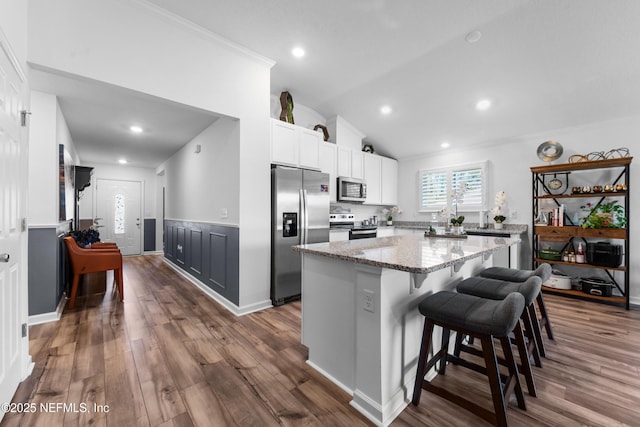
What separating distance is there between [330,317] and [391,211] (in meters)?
4.33

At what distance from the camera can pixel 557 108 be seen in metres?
3.58

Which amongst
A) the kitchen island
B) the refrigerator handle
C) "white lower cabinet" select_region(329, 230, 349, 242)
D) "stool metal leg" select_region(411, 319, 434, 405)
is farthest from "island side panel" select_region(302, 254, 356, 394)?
"white lower cabinet" select_region(329, 230, 349, 242)

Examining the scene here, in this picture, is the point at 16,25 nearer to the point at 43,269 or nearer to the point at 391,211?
the point at 43,269

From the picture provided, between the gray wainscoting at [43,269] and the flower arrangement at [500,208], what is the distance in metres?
5.84

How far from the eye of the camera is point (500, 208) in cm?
438

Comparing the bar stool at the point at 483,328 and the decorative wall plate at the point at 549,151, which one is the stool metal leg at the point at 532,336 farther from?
the decorative wall plate at the point at 549,151

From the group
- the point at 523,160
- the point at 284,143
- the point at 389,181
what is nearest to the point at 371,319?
the point at 284,143

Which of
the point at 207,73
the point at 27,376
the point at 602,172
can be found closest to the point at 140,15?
the point at 207,73

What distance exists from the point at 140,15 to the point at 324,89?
7.53 ft

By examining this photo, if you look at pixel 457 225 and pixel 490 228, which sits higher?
pixel 457 225

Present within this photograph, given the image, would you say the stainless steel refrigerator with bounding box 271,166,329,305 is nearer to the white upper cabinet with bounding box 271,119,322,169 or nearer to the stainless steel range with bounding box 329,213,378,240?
the white upper cabinet with bounding box 271,119,322,169

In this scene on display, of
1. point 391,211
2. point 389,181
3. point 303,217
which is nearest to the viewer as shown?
point 303,217

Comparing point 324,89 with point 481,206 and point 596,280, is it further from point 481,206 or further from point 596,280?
point 596,280

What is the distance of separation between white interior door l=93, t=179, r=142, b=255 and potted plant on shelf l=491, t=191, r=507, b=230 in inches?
317
